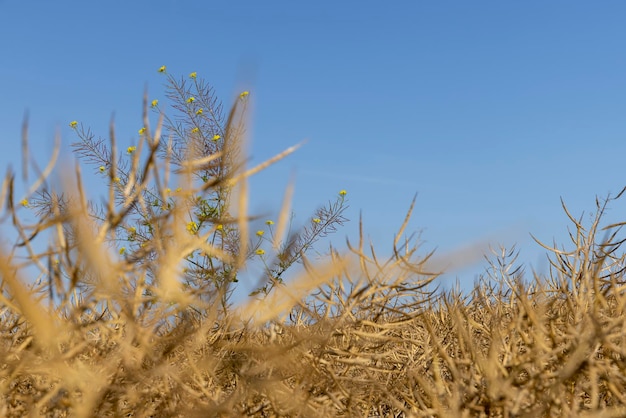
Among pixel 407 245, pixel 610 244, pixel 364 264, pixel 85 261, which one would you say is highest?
pixel 610 244

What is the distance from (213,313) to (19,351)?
0.30 m

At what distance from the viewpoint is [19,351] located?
3.54 ft

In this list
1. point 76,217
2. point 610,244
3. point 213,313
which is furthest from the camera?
point 610,244

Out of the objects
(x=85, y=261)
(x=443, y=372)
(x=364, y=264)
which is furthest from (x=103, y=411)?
(x=443, y=372)

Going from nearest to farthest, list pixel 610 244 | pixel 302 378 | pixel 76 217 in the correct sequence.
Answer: pixel 76 217
pixel 302 378
pixel 610 244

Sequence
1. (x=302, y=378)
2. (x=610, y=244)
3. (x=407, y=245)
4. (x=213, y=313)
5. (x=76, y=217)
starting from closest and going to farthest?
(x=76, y=217)
(x=213, y=313)
(x=302, y=378)
(x=407, y=245)
(x=610, y=244)

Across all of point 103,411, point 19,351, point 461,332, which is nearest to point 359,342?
point 461,332

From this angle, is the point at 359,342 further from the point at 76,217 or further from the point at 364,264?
the point at 76,217

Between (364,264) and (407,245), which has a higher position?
(407,245)

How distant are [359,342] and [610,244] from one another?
0.71 m

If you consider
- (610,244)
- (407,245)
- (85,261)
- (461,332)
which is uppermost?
(610,244)

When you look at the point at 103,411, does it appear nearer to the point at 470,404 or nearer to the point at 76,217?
the point at 76,217

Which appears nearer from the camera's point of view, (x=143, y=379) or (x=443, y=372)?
(x=143, y=379)

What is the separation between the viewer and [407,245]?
1.34 meters
